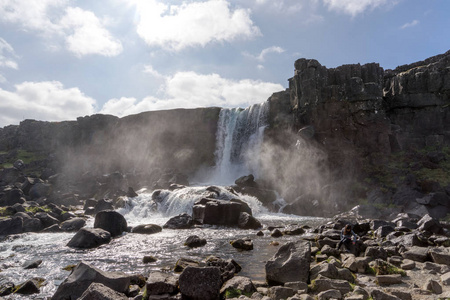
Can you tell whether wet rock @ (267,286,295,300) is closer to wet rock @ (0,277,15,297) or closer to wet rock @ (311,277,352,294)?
wet rock @ (311,277,352,294)

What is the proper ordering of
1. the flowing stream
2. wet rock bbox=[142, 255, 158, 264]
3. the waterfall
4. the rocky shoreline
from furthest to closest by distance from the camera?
the waterfall → wet rock bbox=[142, 255, 158, 264] → the flowing stream → the rocky shoreline

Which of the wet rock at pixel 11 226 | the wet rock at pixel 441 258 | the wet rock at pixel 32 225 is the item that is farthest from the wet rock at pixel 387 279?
the wet rock at pixel 11 226

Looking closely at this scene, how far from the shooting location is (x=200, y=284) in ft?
36.0

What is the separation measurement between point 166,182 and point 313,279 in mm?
46727

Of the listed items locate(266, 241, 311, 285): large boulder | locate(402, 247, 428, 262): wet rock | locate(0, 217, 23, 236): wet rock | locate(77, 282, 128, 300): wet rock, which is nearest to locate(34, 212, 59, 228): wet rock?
locate(0, 217, 23, 236): wet rock

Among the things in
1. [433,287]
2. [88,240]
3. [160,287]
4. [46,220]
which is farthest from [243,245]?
[46,220]

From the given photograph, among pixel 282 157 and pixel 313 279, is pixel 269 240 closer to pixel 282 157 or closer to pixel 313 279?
pixel 313 279

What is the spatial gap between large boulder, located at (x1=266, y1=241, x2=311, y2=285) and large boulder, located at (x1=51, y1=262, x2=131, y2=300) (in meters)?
6.40

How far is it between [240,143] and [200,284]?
5342 cm

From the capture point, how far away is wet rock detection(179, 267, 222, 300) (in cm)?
1089

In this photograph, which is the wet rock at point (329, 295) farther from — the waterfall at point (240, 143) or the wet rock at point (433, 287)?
the waterfall at point (240, 143)

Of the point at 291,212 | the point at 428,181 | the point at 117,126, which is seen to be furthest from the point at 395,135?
the point at 117,126

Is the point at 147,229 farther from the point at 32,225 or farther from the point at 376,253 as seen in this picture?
the point at 376,253

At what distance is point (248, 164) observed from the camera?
60.7 metres
